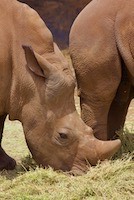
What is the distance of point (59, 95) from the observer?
4746 millimetres

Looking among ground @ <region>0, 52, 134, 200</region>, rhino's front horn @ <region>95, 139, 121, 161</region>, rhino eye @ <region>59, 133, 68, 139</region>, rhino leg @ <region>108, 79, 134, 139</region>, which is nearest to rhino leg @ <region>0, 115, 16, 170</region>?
ground @ <region>0, 52, 134, 200</region>

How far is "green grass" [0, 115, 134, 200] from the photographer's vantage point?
427 cm

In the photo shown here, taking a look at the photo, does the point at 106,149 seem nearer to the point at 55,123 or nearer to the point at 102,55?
the point at 55,123

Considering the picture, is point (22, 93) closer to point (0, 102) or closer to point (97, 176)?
point (0, 102)

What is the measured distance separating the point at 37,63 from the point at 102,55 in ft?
2.47

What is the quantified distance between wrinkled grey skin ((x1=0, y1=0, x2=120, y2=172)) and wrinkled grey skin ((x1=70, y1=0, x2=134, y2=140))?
18.2 inches

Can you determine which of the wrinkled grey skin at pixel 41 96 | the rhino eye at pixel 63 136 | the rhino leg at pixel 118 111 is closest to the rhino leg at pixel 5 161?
the wrinkled grey skin at pixel 41 96

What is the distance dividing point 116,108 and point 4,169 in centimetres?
126

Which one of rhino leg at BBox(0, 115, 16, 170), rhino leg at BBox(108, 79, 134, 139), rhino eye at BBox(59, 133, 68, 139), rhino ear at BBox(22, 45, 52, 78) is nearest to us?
rhino ear at BBox(22, 45, 52, 78)

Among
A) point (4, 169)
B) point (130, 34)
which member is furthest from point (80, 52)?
point (4, 169)

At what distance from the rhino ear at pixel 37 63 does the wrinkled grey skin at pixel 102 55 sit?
25.6 inches

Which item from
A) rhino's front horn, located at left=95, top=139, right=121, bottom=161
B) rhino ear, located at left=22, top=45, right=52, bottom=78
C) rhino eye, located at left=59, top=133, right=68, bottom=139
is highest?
rhino ear, located at left=22, top=45, right=52, bottom=78

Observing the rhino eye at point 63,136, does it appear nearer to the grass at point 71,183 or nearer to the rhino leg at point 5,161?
the grass at point 71,183

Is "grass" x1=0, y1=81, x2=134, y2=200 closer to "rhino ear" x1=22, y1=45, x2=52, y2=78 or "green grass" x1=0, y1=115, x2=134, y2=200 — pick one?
"green grass" x1=0, y1=115, x2=134, y2=200
